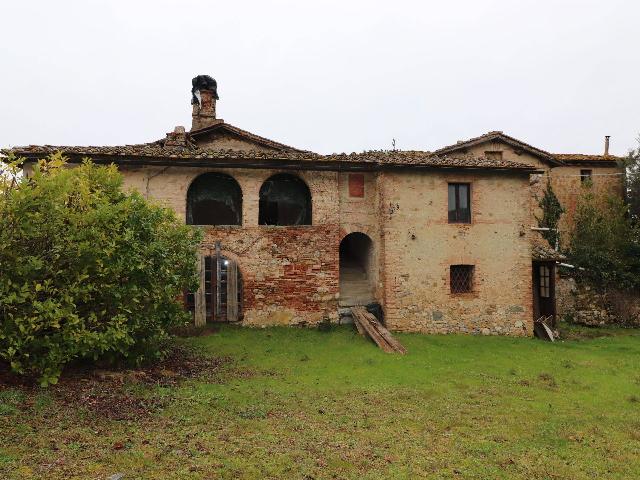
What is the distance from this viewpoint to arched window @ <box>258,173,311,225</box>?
1465 centimetres

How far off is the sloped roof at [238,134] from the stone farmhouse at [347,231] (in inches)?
107

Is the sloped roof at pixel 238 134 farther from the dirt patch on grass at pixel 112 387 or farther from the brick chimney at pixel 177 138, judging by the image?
the dirt patch on grass at pixel 112 387

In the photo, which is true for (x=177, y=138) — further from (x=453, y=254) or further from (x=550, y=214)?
(x=550, y=214)

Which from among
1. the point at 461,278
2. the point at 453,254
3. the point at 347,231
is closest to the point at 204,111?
the point at 347,231

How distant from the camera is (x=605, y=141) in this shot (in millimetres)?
26469

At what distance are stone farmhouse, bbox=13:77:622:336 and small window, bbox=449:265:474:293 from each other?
1.3 inches

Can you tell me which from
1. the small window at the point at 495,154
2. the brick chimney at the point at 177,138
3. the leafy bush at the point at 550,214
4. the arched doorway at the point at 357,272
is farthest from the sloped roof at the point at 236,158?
the leafy bush at the point at 550,214

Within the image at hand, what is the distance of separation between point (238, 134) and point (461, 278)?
10478 millimetres

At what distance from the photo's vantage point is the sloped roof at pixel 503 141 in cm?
2202

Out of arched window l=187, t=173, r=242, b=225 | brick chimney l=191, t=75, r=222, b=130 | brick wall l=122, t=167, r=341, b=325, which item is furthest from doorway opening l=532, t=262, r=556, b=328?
brick chimney l=191, t=75, r=222, b=130

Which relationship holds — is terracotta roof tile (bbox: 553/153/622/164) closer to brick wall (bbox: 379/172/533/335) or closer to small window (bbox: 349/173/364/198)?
brick wall (bbox: 379/172/533/335)

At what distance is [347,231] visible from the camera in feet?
47.6

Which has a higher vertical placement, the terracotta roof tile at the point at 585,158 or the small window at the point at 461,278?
the terracotta roof tile at the point at 585,158

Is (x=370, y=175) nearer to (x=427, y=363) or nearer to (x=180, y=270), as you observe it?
(x=427, y=363)
